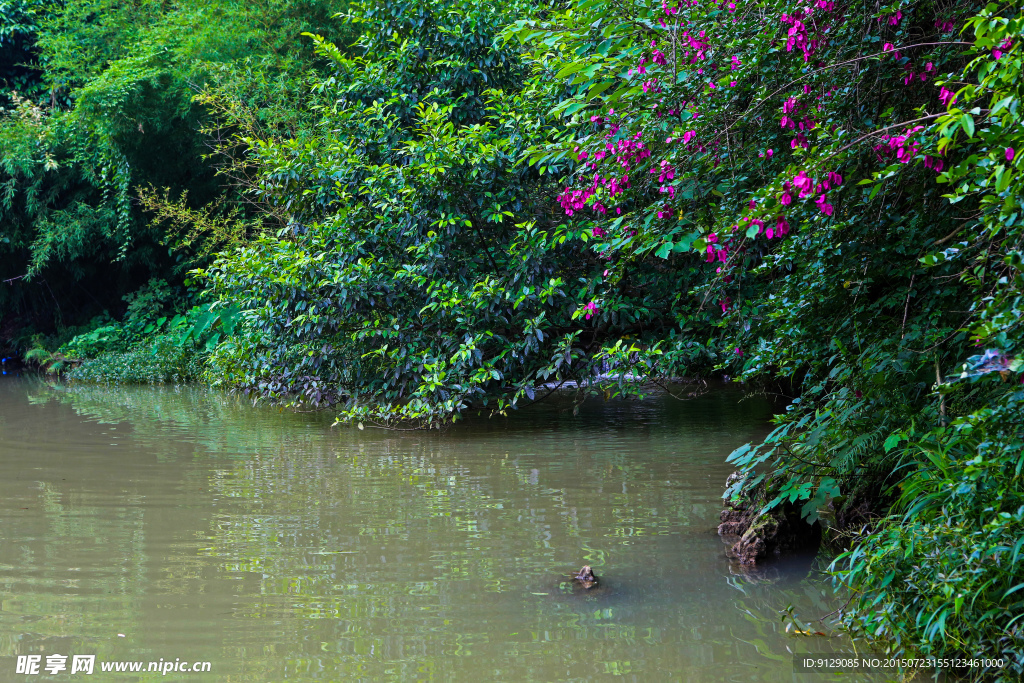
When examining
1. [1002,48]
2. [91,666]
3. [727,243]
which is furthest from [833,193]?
[91,666]

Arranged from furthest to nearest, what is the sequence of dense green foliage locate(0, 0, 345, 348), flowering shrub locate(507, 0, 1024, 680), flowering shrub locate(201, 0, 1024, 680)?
dense green foliage locate(0, 0, 345, 348) → flowering shrub locate(507, 0, 1024, 680) → flowering shrub locate(201, 0, 1024, 680)

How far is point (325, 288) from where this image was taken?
25.2ft

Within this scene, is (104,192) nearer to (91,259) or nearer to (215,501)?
(91,259)

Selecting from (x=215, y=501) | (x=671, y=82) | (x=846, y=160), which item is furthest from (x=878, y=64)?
(x=215, y=501)

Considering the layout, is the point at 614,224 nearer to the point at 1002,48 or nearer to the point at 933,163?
the point at 933,163

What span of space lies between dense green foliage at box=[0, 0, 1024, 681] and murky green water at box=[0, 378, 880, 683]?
600 mm

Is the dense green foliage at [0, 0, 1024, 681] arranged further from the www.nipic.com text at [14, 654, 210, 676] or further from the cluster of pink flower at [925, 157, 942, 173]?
the www.nipic.com text at [14, 654, 210, 676]

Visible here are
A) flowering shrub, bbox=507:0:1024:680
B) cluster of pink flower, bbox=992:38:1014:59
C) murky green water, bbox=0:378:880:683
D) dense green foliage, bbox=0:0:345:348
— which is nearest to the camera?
cluster of pink flower, bbox=992:38:1014:59

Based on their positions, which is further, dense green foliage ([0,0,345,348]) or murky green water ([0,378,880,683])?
dense green foliage ([0,0,345,348])

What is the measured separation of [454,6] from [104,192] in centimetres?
1021

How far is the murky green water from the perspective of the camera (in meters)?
2.98

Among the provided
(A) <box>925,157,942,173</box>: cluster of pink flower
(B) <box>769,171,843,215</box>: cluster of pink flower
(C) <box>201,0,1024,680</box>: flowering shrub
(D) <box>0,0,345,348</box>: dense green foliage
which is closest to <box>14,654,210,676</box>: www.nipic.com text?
(C) <box>201,0,1024,680</box>: flowering shrub

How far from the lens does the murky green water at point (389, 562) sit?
9.79 feet

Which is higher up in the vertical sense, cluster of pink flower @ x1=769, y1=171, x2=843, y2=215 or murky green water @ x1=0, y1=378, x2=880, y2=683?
cluster of pink flower @ x1=769, y1=171, x2=843, y2=215
